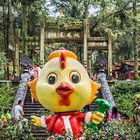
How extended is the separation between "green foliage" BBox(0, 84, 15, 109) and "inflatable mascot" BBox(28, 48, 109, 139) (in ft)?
24.8

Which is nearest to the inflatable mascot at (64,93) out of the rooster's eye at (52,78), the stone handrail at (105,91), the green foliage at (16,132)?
the rooster's eye at (52,78)

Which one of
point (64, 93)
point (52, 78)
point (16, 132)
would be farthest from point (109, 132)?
point (16, 132)

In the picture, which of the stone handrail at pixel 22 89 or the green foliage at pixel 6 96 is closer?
the stone handrail at pixel 22 89

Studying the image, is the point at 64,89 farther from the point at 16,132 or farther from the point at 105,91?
the point at 105,91

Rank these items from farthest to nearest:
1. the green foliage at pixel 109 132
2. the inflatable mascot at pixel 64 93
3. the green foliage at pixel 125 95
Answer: the green foliage at pixel 125 95 < the inflatable mascot at pixel 64 93 < the green foliage at pixel 109 132

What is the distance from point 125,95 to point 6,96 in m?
4.89

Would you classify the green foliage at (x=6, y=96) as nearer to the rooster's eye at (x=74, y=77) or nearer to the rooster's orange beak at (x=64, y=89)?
the rooster's eye at (x=74, y=77)

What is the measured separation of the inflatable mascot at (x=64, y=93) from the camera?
30.8 feet

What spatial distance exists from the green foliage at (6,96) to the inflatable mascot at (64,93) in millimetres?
7573

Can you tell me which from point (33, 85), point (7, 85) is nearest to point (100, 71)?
point (7, 85)

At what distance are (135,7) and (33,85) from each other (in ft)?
72.9

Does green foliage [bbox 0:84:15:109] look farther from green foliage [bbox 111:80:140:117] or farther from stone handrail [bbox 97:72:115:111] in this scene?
green foliage [bbox 111:80:140:117]

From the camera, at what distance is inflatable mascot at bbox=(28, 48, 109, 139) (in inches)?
369

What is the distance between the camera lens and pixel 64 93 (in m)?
9.26
